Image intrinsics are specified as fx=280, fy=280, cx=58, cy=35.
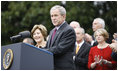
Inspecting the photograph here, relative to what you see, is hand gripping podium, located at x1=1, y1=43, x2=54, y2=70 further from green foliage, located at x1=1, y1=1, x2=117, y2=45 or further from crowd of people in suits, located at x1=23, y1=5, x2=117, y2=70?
green foliage, located at x1=1, y1=1, x2=117, y2=45

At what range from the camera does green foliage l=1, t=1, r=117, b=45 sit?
1170 centimetres

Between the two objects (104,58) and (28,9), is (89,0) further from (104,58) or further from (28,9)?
(104,58)

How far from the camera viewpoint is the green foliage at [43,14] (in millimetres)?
11698

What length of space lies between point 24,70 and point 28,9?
9646 millimetres

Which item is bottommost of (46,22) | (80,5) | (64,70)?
(64,70)

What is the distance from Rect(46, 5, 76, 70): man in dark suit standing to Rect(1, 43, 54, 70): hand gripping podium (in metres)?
0.40

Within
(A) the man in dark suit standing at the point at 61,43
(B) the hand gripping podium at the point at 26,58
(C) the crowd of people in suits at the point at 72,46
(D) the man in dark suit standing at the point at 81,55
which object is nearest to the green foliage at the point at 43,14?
(D) the man in dark suit standing at the point at 81,55

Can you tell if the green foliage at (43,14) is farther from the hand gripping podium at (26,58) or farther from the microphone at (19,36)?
the hand gripping podium at (26,58)

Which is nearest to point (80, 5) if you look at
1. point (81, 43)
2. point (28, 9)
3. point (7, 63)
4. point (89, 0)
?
Result: point (89, 0)

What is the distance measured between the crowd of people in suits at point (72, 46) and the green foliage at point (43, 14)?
463 cm

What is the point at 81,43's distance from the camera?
19.9 ft

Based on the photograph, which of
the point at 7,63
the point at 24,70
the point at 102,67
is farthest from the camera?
the point at 102,67

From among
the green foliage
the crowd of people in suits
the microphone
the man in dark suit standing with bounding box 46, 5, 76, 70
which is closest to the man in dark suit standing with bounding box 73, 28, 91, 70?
the crowd of people in suits

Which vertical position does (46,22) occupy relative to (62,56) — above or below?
above
